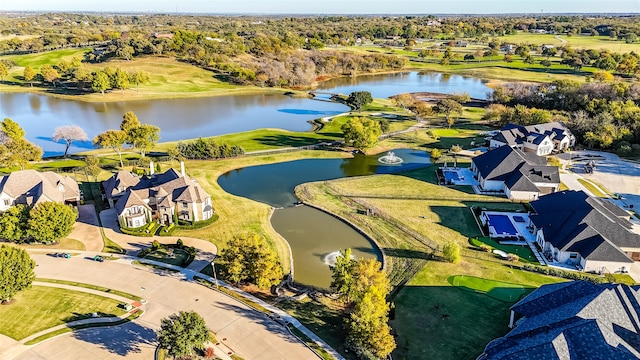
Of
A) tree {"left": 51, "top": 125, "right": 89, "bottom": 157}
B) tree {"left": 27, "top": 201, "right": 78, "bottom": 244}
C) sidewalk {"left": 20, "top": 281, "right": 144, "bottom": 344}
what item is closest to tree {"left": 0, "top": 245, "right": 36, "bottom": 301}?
sidewalk {"left": 20, "top": 281, "right": 144, "bottom": 344}

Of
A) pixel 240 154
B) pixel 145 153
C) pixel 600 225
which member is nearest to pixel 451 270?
pixel 600 225

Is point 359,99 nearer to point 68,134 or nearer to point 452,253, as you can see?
point 68,134

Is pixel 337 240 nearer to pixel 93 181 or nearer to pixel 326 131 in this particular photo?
pixel 93 181

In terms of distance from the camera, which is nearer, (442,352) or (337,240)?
(442,352)

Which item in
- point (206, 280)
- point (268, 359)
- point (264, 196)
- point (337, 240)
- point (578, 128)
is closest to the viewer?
point (268, 359)

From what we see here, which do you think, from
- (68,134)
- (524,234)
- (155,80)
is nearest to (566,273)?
(524,234)

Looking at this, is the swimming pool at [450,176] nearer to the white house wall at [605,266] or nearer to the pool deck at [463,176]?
the pool deck at [463,176]

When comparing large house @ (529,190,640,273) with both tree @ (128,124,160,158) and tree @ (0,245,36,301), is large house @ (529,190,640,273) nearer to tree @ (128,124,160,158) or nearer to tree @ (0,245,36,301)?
tree @ (0,245,36,301)
